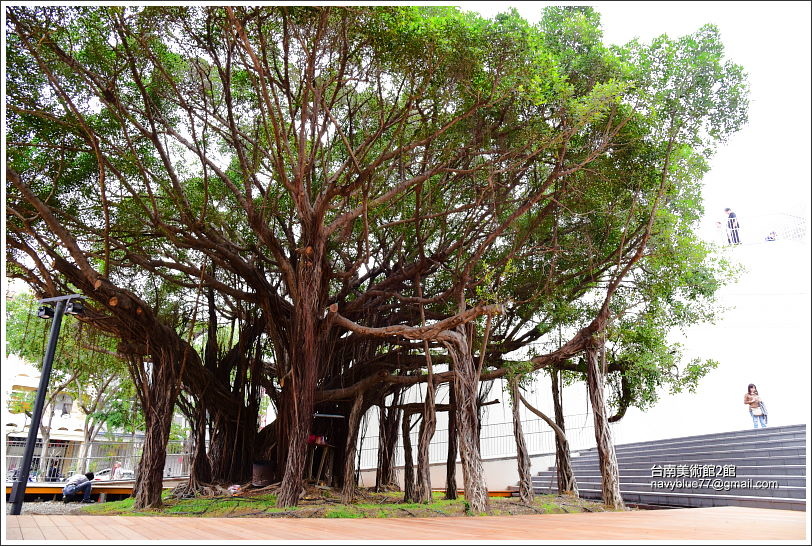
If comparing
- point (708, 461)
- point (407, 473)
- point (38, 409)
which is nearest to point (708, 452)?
point (708, 461)

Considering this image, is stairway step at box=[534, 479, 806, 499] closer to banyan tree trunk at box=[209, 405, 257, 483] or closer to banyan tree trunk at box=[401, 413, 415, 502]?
banyan tree trunk at box=[401, 413, 415, 502]

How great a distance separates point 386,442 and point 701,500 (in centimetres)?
409

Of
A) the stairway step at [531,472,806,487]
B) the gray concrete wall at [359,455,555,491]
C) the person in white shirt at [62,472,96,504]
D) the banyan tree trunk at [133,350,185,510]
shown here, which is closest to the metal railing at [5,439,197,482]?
the person in white shirt at [62,472,96,504]

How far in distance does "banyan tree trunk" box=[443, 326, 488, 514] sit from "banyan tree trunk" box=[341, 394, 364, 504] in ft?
4.59

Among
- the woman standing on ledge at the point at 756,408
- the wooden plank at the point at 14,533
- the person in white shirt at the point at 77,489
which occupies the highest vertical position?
the woman standing on ledge at the point at 756,408

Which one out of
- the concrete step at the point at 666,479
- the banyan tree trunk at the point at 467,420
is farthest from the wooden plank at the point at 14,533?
the concrete step at the point at 666,479

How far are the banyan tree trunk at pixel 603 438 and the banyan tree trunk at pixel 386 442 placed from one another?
8.52ft

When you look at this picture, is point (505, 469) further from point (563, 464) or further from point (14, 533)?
point (14, 533)

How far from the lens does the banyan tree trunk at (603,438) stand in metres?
6.39

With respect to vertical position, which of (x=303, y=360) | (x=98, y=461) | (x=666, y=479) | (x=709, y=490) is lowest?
(x=709, y=490)

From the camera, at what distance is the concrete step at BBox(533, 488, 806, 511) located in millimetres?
5789

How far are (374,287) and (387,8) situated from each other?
10.7 ft

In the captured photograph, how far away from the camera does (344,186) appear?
17.8ft

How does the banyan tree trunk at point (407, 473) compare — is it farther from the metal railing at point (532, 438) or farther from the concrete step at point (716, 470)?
the concrete step at point (716, 470)
